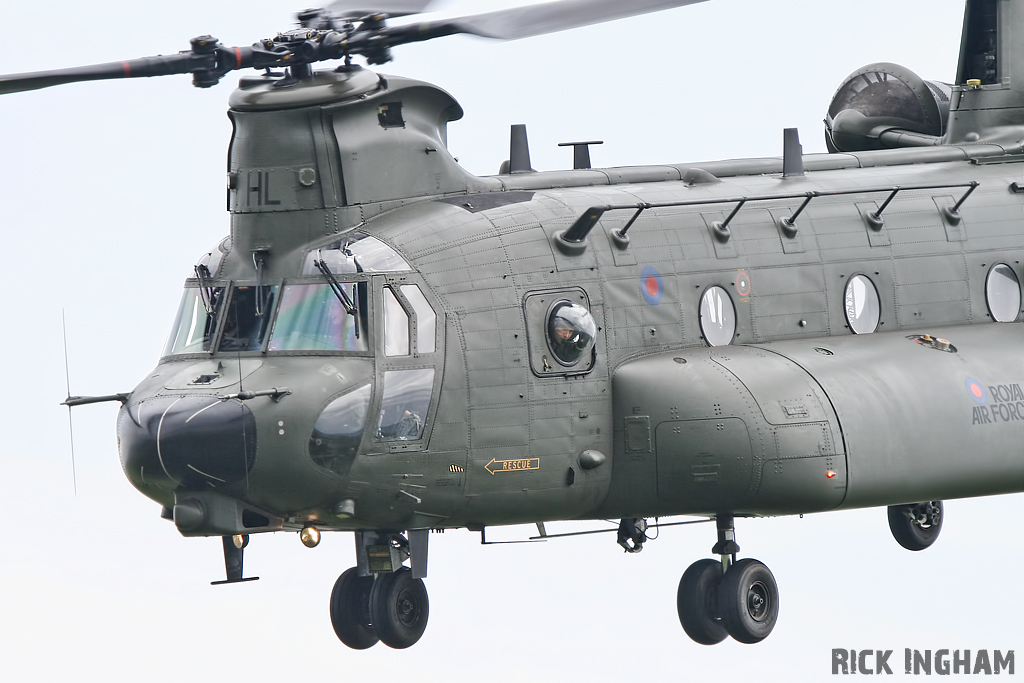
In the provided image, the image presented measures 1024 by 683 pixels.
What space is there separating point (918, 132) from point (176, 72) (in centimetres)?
1023

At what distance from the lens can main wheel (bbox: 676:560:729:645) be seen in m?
19.3

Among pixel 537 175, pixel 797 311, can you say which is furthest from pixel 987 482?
pixel 537 175

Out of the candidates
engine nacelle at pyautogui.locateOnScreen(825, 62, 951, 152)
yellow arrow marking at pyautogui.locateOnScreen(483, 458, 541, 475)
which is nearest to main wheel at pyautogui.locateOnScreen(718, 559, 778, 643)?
yellow arrow marking at pyautogui.locateOnScreen(483, 458, 541, 475)

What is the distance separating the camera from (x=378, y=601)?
781 inches

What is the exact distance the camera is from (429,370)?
17.5 meters

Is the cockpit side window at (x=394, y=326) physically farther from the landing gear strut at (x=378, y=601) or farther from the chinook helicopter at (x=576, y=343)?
the landing gear strut at (x=378, y=601)

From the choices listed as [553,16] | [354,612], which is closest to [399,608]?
[354,612]

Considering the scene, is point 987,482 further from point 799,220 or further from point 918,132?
point 918,132

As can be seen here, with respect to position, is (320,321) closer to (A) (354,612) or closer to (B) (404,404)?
(B) (404,404)

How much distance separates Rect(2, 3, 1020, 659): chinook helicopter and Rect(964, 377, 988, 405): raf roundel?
0.02m

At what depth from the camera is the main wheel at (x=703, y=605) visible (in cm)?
1934

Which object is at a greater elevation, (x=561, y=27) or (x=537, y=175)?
(x=561, y=27)

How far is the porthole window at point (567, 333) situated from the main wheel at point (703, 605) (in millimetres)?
2675

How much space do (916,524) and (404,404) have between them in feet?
26.7
